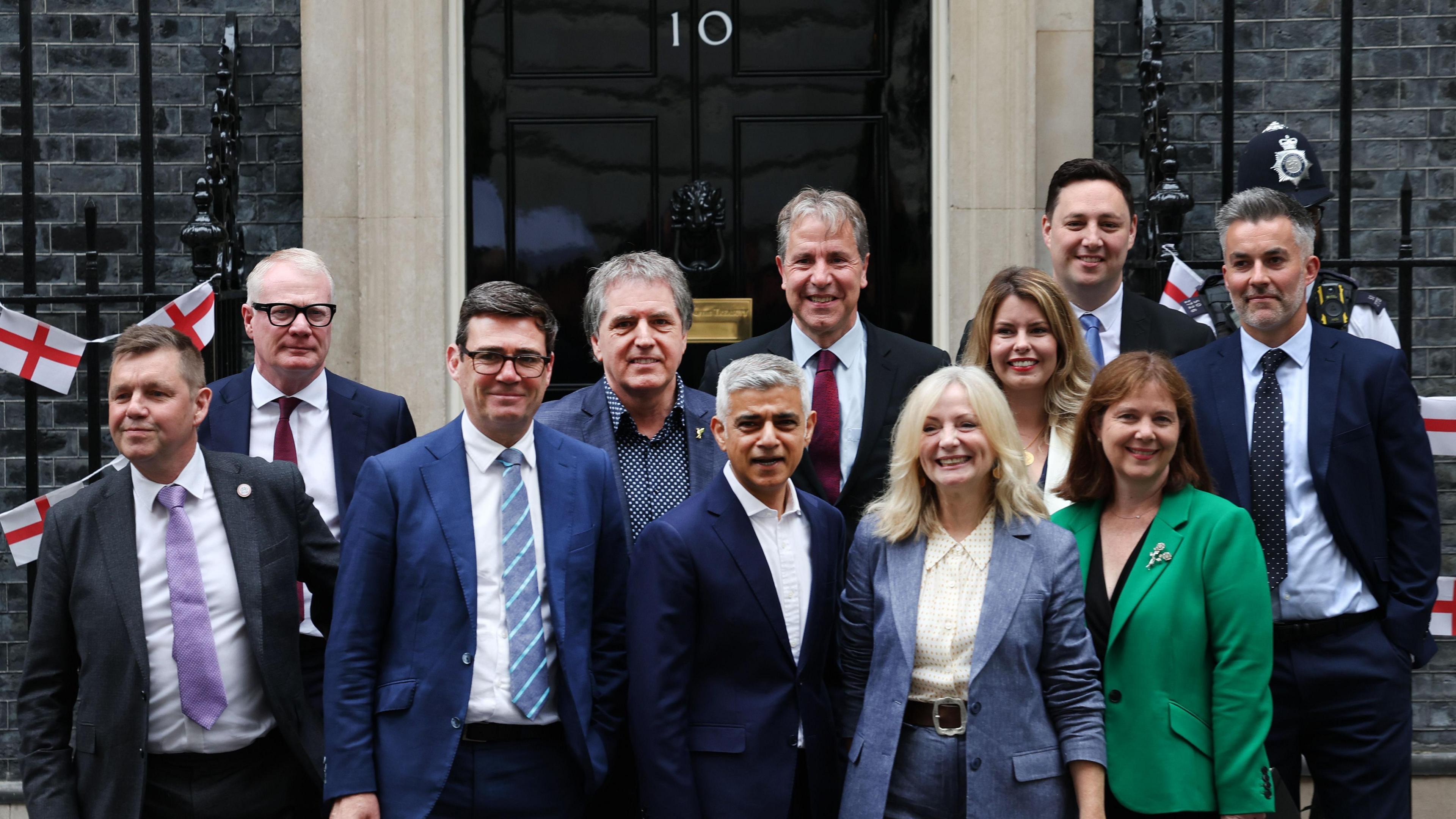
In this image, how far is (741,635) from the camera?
3.02 meters

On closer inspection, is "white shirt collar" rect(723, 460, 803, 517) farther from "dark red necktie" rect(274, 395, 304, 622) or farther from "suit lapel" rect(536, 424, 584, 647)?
"dark red necktie" rect(274, 395, 304, 622)

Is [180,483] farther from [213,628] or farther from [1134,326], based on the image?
[1134,326]

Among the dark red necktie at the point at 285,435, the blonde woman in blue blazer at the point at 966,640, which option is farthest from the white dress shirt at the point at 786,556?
the dark red necktie at the point at 285,435

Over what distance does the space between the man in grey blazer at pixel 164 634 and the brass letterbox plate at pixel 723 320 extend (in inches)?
98.9

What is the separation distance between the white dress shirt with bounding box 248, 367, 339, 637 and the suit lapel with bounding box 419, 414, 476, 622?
2.51ft

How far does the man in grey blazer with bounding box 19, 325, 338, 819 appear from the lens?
307cm

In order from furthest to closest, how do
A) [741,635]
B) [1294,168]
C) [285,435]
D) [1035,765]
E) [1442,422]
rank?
1. [1442,422]
2. [1294,168]
3. [285,435]
4. [741,635]
5. [1035,765]

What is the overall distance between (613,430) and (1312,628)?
1.82m

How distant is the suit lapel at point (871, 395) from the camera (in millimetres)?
3748

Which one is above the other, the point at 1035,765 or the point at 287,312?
the point at 287,312

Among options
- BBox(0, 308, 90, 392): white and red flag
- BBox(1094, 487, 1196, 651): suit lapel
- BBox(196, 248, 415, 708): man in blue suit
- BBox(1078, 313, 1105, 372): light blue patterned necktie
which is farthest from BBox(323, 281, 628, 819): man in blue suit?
BBox(0, 308, 90, 392): white and red flag

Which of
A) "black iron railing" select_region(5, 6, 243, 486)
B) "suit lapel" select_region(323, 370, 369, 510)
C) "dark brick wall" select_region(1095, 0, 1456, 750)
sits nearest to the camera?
"suit lapel" select_region(323, 370, 369, 510)

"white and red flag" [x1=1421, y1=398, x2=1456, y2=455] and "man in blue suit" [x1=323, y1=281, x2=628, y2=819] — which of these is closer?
"man in blue suit" [x1=323, y1=281, x2=628, y2=819]

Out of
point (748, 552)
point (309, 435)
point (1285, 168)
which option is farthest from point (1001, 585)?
point (1285, 168)
